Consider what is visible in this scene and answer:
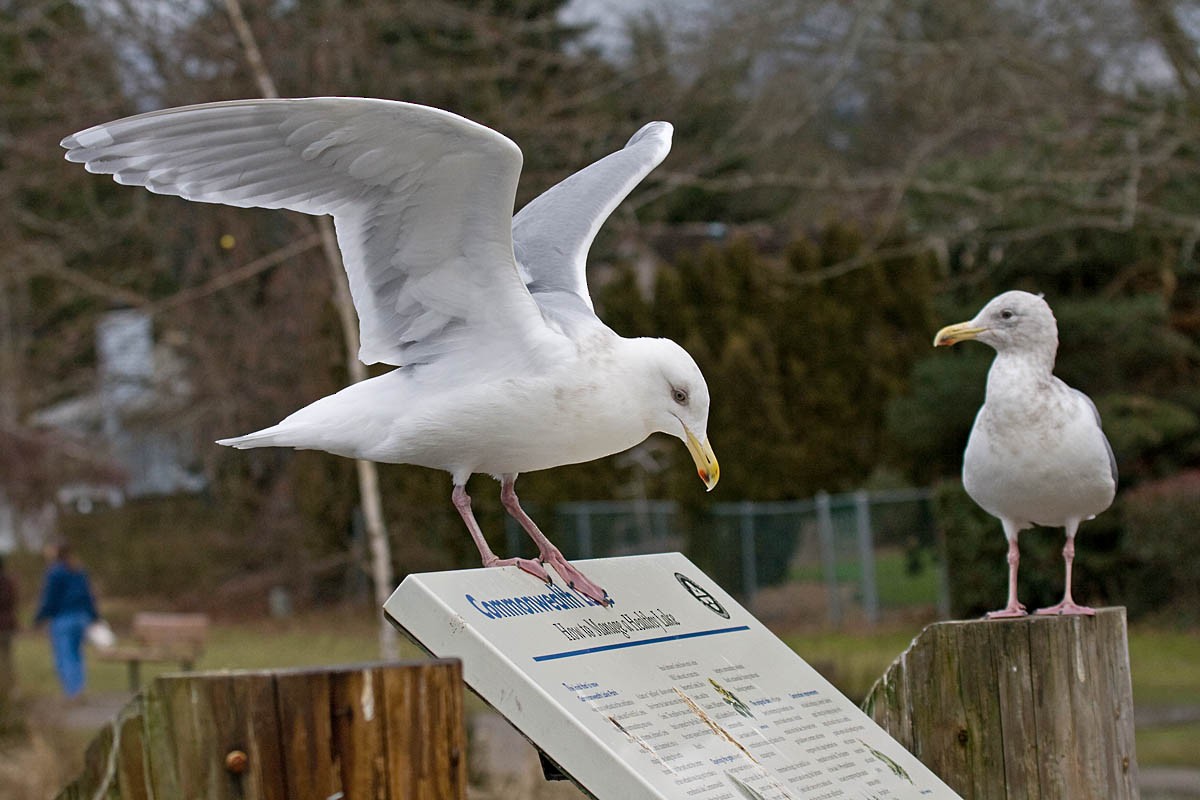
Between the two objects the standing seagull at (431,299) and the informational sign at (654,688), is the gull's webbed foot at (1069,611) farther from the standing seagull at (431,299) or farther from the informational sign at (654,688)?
the standing seagull at (431,299)

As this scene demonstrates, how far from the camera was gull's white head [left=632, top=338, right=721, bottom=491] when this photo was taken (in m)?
3.28

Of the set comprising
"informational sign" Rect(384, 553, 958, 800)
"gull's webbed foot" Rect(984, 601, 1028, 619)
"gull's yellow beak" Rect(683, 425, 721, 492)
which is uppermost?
"gull's yellow beak" Rect(683, 425, 721, 492)

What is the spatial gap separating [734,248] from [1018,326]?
47.1ft

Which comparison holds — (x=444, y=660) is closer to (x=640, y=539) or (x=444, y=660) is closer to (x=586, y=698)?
(x=586, y=698)

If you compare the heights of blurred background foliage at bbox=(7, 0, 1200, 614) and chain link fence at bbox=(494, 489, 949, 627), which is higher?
blurred background foliage at bbox=(7, 0, 1200, 614)

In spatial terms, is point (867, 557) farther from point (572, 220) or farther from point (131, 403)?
point (572, 220)

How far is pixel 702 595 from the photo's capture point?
2.98 metres

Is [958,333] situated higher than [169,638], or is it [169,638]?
[958,333]

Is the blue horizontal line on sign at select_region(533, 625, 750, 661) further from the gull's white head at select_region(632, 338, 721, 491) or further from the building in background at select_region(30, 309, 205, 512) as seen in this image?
the building in background at select_region(30, 309, 205, 512)

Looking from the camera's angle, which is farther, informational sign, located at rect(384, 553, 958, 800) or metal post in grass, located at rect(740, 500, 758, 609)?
metal post in grass, located at rect(740, 500, 758, 609)

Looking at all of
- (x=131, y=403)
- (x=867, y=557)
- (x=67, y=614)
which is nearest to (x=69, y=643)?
(x=67, y=614)

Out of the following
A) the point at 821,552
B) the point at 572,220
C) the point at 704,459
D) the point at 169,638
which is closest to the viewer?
the point at 704,459

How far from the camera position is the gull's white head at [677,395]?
328cm

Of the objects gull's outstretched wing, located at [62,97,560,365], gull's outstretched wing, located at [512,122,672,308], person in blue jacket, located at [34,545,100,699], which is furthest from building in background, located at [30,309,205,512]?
gull's outstretched wing, located at [62,97,560,365]
